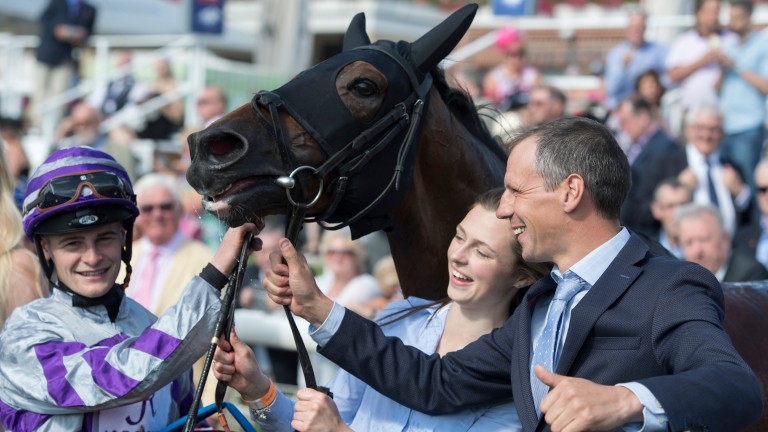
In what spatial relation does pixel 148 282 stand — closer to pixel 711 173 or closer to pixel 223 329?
pixel 223 329

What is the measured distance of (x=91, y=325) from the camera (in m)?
2.87

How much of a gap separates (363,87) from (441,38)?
338 mm

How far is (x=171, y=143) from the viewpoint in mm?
11789

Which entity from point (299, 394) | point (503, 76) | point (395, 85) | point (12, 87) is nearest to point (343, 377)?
point (299, 394)

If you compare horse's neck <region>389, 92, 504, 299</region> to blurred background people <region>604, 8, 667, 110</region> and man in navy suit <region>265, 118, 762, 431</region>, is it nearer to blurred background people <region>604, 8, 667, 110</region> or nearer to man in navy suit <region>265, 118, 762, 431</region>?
man in navy suit <region>265, 118, 762, 431</region>

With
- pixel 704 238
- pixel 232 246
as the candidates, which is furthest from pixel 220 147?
pixel 704 238

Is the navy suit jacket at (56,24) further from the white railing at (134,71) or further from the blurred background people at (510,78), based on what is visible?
the blurred background people at (510,78)

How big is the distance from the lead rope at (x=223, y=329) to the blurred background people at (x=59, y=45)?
10.7 meters

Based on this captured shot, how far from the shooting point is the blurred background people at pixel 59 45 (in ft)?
41.4

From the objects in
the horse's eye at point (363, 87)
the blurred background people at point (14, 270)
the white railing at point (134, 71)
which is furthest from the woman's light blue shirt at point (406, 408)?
the white railing at point (134, 71)

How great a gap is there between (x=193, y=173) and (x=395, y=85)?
72cm

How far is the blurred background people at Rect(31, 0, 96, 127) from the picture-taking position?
41.4ft

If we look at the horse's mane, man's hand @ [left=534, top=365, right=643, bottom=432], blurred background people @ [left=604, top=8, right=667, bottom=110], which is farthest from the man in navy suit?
blurred background people @ [left=604, top=8, right=667, bottom=110]

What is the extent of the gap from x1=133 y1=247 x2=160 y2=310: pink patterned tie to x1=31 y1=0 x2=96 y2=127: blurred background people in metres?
7.90
